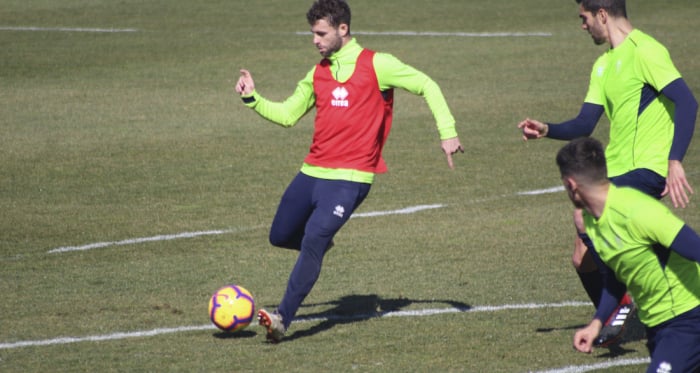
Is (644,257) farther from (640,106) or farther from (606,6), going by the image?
(606,6)

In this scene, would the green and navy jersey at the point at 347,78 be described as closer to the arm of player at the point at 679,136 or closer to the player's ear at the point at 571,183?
the arm of player at the point at 679,136

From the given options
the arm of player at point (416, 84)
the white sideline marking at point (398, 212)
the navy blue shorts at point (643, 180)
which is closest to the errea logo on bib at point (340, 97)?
the arm of player at point (416, 84)

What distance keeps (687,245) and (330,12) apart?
13.4 ft

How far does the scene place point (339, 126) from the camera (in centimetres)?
962

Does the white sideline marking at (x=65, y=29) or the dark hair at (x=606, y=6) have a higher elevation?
the dark hair at (x=606, y=6)

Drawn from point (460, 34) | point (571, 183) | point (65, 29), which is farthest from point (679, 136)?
point (65, 29)

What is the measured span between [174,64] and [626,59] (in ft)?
63.4

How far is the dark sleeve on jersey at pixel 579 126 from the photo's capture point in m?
8.93

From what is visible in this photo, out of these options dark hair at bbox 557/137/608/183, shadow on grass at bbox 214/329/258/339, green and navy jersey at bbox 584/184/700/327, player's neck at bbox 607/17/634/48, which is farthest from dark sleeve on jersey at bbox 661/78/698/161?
shadow on grass at bbox 214/329/258/339

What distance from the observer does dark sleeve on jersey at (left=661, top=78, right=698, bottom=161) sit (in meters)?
8.26

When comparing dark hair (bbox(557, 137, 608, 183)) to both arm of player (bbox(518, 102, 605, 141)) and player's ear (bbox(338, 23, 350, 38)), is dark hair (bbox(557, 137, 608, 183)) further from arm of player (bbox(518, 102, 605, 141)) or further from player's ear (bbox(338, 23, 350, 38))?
player's ear (bbox(338, 23, 350, 38))

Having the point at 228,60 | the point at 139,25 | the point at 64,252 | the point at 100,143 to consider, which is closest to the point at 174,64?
the point at 228,60

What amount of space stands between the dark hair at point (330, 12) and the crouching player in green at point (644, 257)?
332cm

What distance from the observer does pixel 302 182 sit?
31.9 ft
